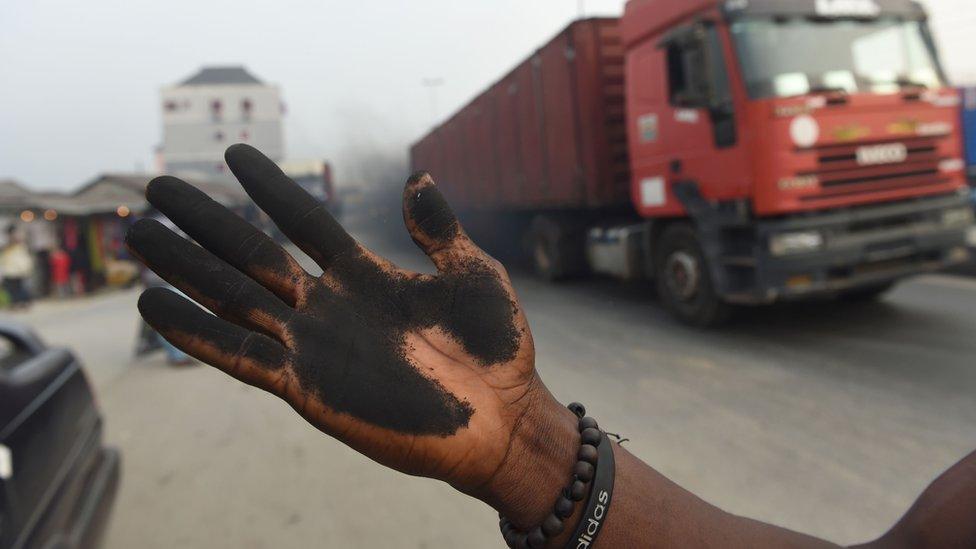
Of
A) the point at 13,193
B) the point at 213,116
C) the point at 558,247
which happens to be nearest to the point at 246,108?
the point at 213,116

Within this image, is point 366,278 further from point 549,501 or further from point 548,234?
point 548,234

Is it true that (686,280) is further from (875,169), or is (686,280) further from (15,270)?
(15,270)

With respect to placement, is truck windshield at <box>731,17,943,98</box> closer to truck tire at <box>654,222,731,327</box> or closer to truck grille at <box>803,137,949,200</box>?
truck grille at <box>803,137,949,200</box>

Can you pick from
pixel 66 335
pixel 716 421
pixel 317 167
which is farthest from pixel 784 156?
pixel 66 335

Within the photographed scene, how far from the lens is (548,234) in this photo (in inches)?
324

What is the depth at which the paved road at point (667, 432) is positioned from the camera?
2904 mm

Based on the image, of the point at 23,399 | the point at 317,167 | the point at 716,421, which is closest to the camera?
the point at 317,167

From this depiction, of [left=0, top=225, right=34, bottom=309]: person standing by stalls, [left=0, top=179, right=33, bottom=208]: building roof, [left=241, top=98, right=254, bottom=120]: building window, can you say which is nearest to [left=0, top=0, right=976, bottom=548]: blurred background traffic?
[left=241, top=98, right=254, bottom=120]: building window

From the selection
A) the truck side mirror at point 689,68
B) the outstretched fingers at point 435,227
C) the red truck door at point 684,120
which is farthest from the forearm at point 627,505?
the truck side mirror at point 689,68

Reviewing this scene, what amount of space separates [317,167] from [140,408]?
425 cm

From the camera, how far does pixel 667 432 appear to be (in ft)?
12.0

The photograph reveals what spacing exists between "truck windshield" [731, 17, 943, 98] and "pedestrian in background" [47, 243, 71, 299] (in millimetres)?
16751

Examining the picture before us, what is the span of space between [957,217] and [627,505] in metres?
6.08

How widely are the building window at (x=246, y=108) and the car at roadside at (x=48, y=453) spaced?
4.17ft
